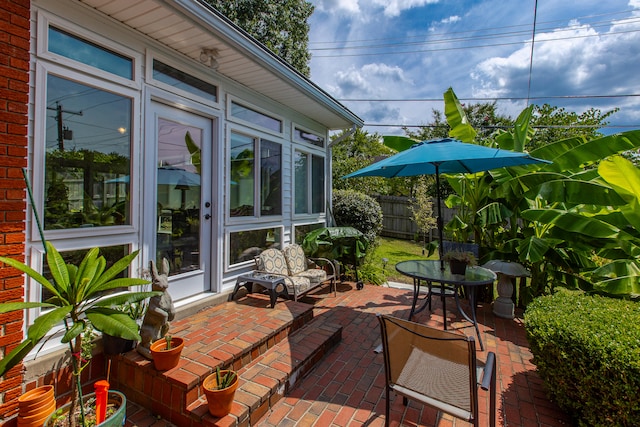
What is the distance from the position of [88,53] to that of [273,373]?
11.3 feet

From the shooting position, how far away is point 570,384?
7.46ft

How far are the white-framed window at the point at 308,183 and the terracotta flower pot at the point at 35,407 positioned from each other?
175 inches

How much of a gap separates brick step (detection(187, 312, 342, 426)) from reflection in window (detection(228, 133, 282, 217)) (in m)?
2.21

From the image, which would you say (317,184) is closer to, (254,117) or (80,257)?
(254,117)

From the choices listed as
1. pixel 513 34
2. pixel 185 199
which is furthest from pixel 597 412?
pixel 513 34

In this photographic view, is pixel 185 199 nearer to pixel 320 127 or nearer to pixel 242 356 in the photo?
pixel 242 356

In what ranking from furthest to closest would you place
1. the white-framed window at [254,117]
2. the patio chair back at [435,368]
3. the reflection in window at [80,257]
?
the white-framed window at [254,117] → the reflection in window at [80,257] → the patio chair back at [435,368]

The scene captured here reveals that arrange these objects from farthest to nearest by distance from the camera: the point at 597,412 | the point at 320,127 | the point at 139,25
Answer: the point at 320,127 → the point at 139,25 → the point at 597,412

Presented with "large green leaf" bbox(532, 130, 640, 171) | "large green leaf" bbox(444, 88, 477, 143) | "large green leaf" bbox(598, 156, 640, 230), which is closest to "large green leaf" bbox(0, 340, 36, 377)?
"large green leaf" bbox(598, 156, 640, 230)

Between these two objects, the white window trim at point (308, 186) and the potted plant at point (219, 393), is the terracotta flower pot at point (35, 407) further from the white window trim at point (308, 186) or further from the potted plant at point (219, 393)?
the white window trim at point (308, 186)

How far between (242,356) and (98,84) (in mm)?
2936

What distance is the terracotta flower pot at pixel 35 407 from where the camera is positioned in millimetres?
2018

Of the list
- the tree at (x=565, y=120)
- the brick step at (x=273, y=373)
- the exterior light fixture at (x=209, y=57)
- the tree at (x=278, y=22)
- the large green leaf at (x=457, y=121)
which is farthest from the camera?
the tree at (x=278, y=22)

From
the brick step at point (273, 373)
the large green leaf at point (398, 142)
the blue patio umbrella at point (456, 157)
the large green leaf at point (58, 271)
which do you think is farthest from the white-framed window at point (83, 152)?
the large green leaf at point (398, 142)
